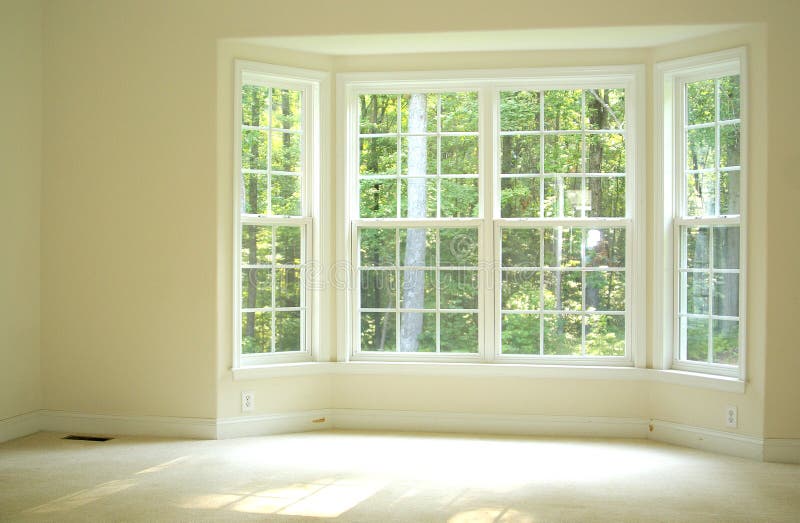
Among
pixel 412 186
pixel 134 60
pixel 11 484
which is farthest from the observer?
pixel 412 186

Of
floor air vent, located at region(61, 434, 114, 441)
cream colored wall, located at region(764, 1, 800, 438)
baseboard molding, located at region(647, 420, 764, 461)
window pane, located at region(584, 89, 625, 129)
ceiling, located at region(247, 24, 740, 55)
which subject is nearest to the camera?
cream colored wall, located at region(764, 1, 800, 438)

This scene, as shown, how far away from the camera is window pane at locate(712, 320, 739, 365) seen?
538 centimetres

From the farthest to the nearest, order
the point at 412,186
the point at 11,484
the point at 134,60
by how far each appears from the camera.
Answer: the point at 412,186 → the point at 134,60 → the point at 11,484

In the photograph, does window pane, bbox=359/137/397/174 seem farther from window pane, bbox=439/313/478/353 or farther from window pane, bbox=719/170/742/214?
window pane, bbox=719/170/742/214

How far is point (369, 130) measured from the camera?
6125mm

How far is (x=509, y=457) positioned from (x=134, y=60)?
12.0 ft

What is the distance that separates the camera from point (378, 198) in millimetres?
6117

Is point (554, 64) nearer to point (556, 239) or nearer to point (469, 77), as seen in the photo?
point (469, 77)

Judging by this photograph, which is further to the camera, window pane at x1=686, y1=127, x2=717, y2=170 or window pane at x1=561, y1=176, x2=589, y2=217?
window pane at x1=561, y1=176, x2=589, y2=217

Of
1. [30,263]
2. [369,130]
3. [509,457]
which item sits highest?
[369,130]

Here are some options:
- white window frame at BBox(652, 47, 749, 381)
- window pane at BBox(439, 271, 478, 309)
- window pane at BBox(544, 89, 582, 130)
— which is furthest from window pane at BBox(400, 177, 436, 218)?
white window frame at BBox(652, 47, 749, 381)

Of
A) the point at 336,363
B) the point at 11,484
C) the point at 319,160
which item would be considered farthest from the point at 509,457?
the point at 11,484

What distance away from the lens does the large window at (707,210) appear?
5367 millimetres

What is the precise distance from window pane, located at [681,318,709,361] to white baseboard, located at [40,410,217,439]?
10.8 ft
